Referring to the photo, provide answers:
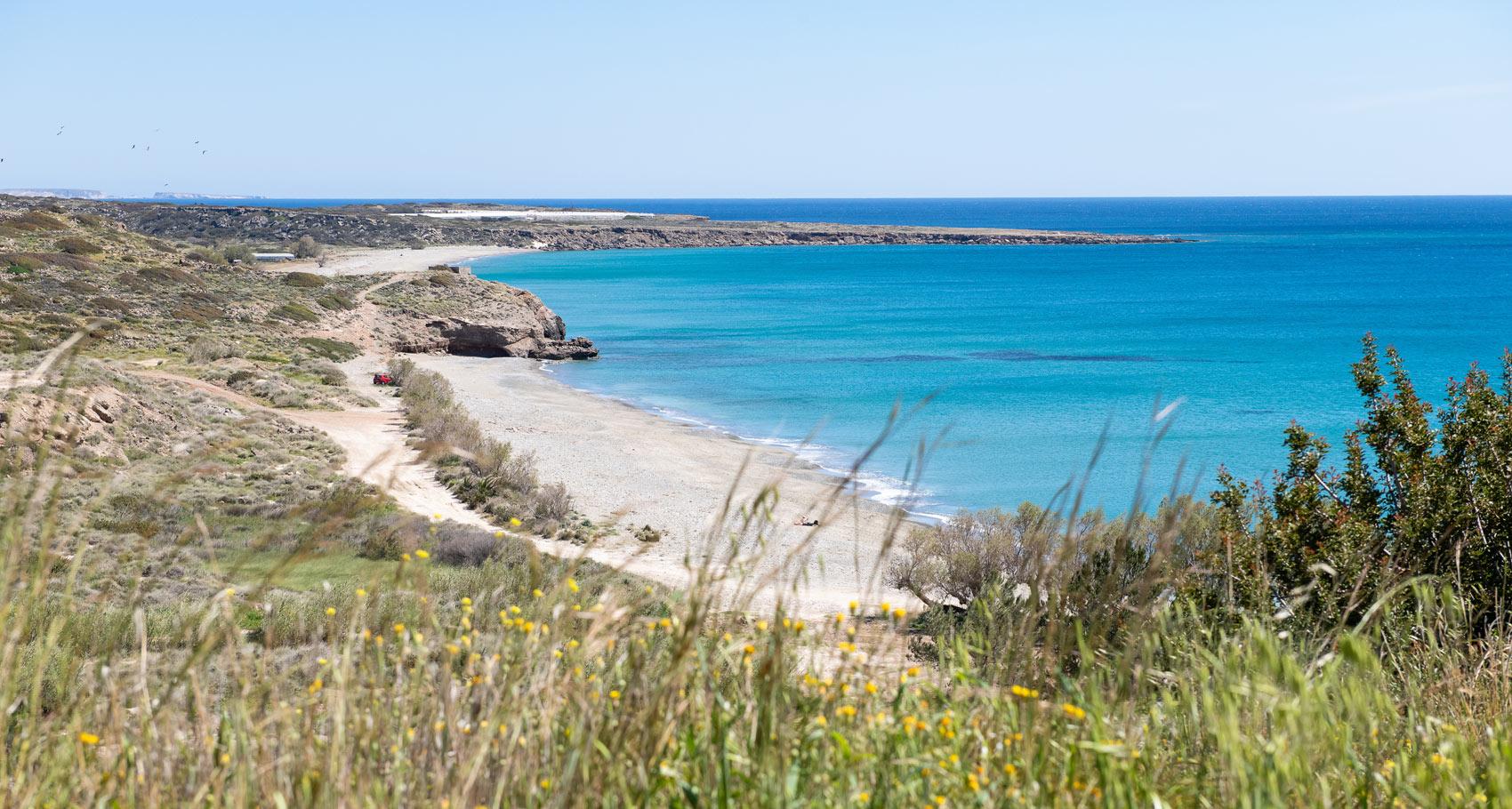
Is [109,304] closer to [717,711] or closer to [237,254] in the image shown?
[237,254]

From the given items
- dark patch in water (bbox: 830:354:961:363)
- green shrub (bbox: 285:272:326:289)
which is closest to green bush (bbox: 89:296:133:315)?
green shrub (bbox: 285:272:326:289)

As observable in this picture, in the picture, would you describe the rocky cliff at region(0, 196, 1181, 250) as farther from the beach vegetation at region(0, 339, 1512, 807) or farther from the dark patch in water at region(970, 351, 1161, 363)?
the beach vegetation at region(0, 339, 1512, 807)

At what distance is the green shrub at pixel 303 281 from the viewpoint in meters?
51.2

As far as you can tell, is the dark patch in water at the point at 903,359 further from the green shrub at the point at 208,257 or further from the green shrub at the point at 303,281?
the green shrub at the point at 208,257

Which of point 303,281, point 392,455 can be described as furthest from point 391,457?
point 303,281

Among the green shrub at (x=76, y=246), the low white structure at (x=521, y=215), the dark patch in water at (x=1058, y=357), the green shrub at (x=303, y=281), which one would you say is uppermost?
the low white structure at (x=521, y=215)

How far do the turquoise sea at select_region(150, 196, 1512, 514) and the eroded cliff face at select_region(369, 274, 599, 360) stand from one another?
2682 mm

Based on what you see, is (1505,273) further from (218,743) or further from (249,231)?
(249,231)

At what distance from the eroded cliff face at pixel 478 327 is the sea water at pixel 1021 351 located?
2968 millimetres

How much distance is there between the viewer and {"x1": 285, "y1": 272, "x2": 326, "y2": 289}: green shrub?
5122 cm

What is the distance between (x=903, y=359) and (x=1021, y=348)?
25.8 ft

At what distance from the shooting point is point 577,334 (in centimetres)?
5419

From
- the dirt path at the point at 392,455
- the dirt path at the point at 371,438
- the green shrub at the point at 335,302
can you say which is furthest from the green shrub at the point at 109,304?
the dirt path at the point at 371,438

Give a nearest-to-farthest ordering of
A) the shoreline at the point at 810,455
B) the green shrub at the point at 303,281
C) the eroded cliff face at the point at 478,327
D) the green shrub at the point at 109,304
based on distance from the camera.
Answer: the shoreline at the point at 810,455, the green shrub at the point at 109,304, the eroded cliff face at the point at 478,327, the green shrub at the point at 303,281
